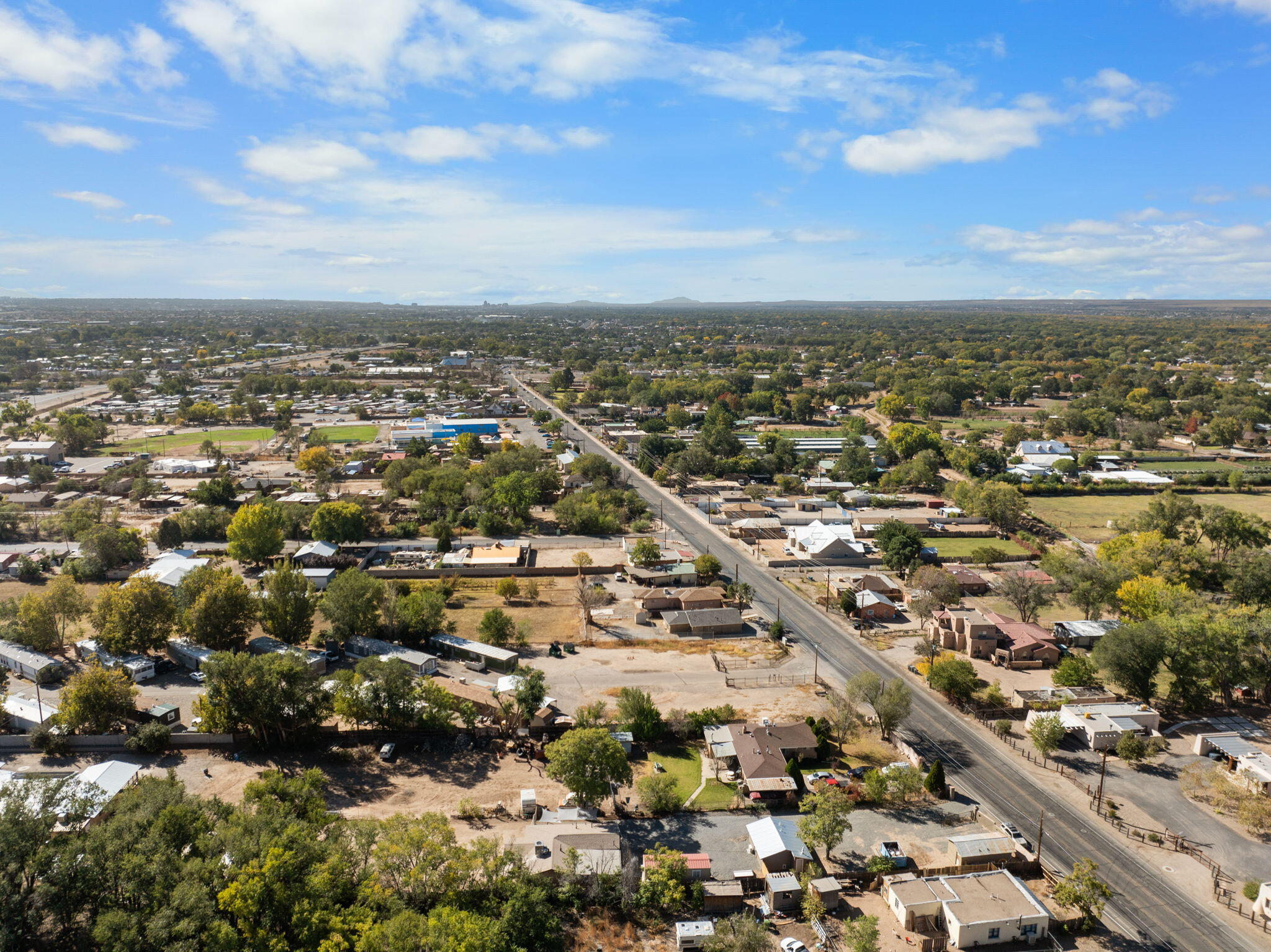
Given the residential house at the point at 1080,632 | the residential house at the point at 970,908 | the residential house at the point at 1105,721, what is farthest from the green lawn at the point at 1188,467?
the residential house at the point at 970,908

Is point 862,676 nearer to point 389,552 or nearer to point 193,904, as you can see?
point 193,904

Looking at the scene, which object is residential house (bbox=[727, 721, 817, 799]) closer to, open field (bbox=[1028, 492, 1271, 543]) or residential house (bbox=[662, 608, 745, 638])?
residential house (bbox=[662, 608, 745, 638])

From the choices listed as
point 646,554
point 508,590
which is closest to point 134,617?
point 508,590

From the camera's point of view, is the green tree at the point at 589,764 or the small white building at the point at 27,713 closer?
the green tree at the point at 589,764

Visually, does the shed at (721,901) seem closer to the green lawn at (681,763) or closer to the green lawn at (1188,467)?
the green lawn at (681,763)

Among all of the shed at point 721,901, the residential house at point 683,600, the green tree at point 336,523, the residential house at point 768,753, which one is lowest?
the shed at point 721,901

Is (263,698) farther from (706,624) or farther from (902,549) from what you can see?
(902,549)
